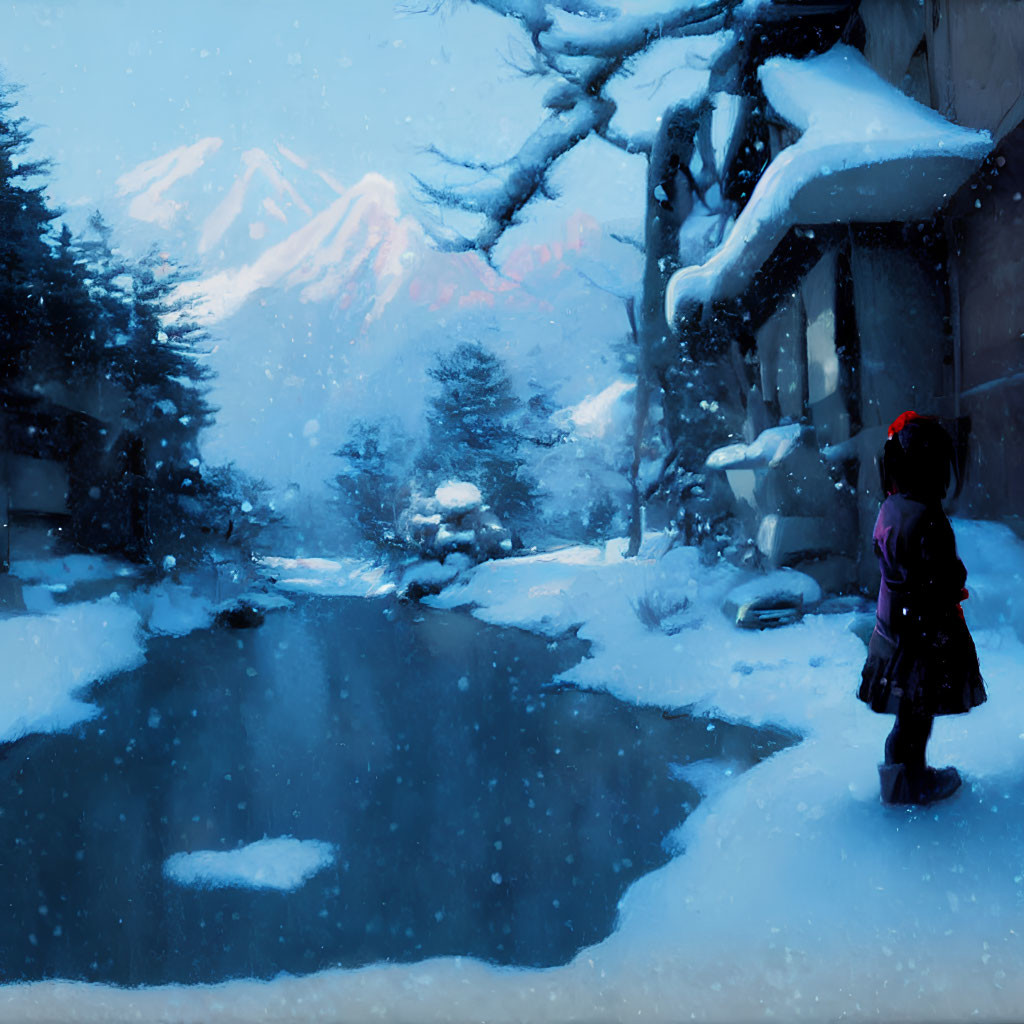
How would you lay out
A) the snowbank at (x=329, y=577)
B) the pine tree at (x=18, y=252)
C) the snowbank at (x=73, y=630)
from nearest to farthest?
1. the snowbank at (x=73, y=630)
2. the pine tree at (x=18, y=252)
3. the snowbank at (x=329, y=577)

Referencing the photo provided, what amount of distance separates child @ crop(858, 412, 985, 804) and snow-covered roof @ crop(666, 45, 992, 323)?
356cm

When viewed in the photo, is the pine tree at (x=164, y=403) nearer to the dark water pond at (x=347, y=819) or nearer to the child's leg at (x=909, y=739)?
the dark water pond at (x=347, y=819)

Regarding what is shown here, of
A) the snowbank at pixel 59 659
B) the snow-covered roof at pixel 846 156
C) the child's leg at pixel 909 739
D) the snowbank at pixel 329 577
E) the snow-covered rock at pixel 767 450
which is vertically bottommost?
the snowbank at pixel 329 577

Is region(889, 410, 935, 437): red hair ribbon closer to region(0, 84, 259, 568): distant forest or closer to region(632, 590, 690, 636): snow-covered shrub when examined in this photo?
region(632, 590, 690, 636): snow-covered shrub

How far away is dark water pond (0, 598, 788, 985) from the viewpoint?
3.02 meters

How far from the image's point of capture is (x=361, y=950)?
115 inches

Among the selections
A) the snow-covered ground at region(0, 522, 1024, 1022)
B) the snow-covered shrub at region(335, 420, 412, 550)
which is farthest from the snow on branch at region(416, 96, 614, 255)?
the snow-covered shrub at region(335, 420, 412, 550)

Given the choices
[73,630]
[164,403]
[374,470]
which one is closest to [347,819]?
[73,630]

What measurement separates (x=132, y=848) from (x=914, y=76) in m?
8.96

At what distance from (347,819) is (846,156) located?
5585 mm


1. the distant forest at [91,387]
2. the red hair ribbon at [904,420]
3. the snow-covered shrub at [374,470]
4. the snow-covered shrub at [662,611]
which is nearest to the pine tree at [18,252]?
the distant forest at [91,387]

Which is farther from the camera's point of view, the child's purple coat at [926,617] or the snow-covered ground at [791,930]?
the child's purple coat at [926,617]

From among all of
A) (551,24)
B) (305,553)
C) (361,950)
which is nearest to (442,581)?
(551,24)

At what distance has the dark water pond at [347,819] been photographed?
3.02m
